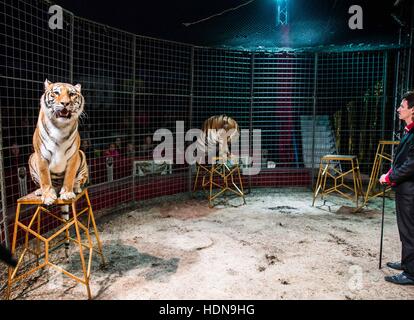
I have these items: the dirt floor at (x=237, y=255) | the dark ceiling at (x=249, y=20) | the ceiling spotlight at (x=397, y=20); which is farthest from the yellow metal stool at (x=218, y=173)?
the ceiling spotlight at (x=397, y=20)

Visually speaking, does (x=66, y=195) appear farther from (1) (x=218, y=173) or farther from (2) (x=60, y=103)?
(1) (x=218, y=173)

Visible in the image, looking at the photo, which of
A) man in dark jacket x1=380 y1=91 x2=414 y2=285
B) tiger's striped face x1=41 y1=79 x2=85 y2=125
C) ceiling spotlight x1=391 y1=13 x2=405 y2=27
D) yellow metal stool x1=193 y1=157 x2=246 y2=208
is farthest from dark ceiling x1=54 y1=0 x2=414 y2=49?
man in dark jacket x1=380 y1=91 x2=414 y2=285

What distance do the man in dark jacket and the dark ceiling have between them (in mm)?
3241

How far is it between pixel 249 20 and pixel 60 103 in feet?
13.3

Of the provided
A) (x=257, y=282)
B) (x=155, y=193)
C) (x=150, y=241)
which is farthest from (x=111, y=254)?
(x=155, y=193)

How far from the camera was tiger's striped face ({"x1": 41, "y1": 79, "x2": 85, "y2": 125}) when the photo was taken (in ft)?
8.02

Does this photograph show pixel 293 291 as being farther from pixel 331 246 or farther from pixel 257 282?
pixel 331 246

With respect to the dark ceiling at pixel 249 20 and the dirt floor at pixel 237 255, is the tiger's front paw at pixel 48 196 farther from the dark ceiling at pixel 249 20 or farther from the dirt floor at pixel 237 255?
the dark ceiling at pixel 249 20

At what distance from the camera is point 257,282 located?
9.22 feet

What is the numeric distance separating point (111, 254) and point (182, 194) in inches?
101

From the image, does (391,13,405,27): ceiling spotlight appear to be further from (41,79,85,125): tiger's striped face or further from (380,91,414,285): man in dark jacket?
(41,79,85,125): tiger's striped face

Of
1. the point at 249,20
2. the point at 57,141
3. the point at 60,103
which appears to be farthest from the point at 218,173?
the point at 60,103

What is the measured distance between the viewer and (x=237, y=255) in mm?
3400

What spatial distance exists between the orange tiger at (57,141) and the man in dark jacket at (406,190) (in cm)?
265
